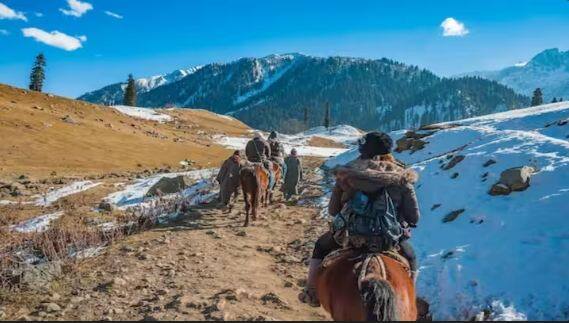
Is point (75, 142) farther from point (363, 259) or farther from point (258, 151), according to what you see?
point (363, 259)

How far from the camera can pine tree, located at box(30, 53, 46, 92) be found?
106 meters

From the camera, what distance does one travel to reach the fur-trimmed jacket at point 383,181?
5.56m

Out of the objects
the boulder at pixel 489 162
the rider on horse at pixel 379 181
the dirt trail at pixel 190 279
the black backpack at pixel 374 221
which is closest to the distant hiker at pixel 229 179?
the dirt trail at pixel 190 279

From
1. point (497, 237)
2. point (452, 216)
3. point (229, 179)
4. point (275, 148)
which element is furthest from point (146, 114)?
point (497, 237)

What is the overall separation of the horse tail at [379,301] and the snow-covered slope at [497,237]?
3.93 meters

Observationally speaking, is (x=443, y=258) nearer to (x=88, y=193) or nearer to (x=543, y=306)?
(x=543, y=306)

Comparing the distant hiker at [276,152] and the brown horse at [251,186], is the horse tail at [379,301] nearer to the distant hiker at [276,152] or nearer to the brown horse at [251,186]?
the brown horse at [251,186]

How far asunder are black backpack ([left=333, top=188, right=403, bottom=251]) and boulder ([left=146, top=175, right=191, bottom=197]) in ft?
64.0

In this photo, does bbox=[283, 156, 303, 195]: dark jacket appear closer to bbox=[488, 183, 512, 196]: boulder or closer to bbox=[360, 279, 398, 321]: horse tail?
bbox=[488, 183, 512, 196]: boulder

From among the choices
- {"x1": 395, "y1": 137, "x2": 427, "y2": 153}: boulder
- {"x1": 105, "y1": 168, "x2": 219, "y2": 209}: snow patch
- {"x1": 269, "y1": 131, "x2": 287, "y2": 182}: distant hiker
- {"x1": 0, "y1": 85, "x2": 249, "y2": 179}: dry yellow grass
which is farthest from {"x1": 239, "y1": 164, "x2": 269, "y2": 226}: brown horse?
{"x1": 0, "y1": 85, "x2": 249, "y2": 179}: dry yellow grass

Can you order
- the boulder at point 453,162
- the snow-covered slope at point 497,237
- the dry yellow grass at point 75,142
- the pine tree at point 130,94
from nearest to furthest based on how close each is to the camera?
the snow-covered slope at point 497,237, the boulder at point 453,162, the dry yellow grass at point 75,142, the pine tree at point 130,94

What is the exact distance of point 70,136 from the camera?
173 feet

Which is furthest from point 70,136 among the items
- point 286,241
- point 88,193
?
point 286,241

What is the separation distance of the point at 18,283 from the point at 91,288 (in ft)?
3.98
